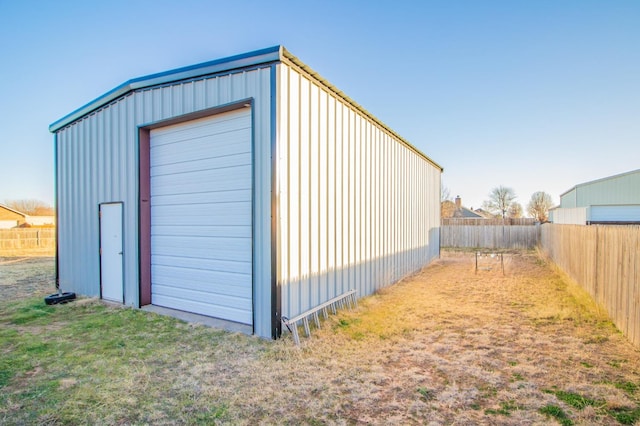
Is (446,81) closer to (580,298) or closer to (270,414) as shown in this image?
(580,298)

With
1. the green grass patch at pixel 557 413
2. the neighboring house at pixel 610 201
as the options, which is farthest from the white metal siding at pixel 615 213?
the green grass patch at pixel 557 413

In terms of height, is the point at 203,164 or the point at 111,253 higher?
the point at 203,164

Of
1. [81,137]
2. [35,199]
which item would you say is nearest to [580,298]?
[81,137]

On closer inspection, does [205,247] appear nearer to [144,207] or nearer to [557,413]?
[144,207]

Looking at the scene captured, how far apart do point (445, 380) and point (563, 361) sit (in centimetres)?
165

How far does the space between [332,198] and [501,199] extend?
4859cm

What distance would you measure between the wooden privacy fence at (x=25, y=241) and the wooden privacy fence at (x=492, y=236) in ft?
83.9

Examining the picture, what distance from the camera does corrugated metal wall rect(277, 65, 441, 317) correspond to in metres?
4.70

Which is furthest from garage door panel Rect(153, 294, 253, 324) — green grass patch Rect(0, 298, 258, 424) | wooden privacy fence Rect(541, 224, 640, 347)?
wooden privacy fence Rect(541, 224, 640, 347)

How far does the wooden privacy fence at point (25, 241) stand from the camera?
19781 millimetres

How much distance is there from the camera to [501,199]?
1818 inches

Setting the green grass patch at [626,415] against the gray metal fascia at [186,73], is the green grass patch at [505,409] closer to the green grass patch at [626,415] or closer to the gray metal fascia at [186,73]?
the green grass patch at [626,415]

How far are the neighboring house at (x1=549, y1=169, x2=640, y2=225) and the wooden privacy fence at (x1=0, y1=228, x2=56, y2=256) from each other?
36519 mm

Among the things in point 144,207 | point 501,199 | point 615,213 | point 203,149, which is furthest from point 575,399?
point 501,199
